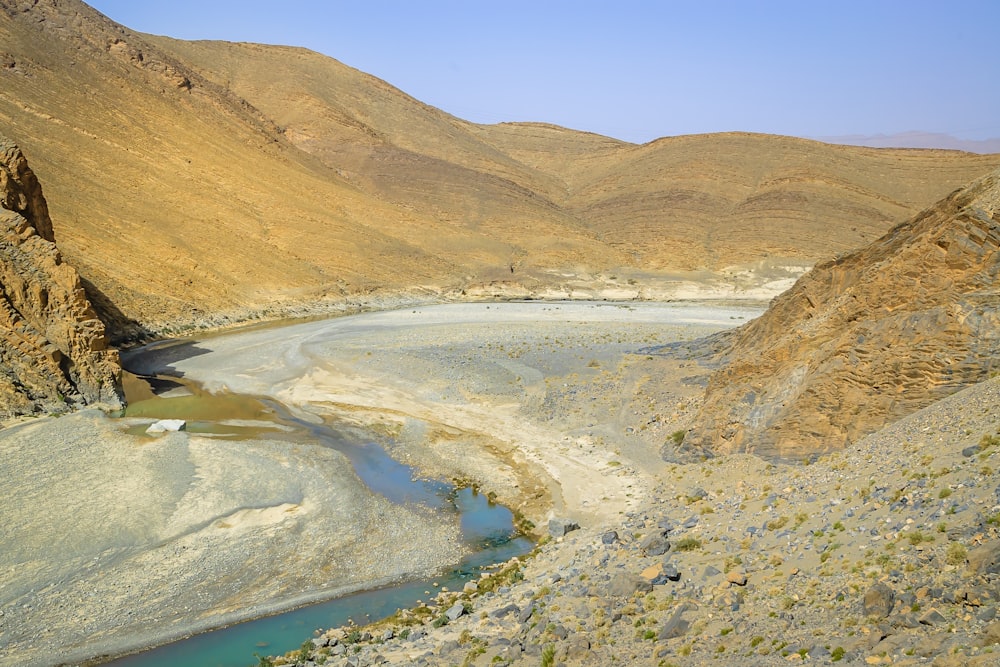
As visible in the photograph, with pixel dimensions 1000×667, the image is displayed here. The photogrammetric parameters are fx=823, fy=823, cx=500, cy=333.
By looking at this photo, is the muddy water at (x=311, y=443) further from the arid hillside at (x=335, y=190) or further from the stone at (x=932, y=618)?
the arid hillside at (x=335, y=190)

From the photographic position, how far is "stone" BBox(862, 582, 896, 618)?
8242mm

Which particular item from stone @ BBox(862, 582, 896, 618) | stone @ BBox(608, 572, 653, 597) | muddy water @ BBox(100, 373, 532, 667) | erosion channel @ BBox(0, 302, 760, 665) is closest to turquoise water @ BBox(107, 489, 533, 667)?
muddy water @ BBox(100, 373, 532, 667)

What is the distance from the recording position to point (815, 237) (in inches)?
2421

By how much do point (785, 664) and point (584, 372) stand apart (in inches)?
752

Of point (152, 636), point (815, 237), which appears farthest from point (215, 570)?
point (815, 237)

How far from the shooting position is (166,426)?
20.6 m

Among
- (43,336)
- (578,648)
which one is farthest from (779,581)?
(43,336)

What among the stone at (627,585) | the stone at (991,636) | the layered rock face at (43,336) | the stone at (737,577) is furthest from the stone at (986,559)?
the layered rock face at (43,336)

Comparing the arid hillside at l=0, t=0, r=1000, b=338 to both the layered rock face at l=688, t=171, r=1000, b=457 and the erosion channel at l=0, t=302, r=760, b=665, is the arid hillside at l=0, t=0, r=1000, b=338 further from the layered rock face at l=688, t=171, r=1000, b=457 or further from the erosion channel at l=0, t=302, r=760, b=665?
the layered rock face at l=688, t=171, r=1000, b=457

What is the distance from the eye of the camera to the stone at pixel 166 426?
2038 centimetres

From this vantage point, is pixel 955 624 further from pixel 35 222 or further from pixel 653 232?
pixel 653 232

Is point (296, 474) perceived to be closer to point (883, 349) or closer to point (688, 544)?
point (688, 544)

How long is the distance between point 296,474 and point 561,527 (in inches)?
254

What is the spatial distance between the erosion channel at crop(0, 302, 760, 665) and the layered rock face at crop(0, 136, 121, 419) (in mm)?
A: 1652
